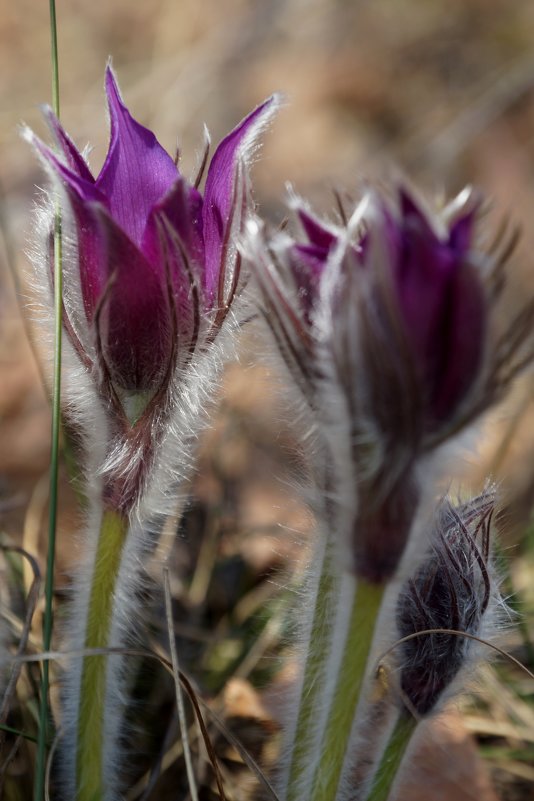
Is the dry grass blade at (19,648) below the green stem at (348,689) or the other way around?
the other way around

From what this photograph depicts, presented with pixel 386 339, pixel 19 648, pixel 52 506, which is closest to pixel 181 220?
pixel 386 339

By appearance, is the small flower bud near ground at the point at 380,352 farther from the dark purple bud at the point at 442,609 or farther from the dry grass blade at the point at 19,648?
the dry grass blade at the point at 19,648

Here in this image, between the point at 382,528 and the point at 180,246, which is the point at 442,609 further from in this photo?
the point at 180,246

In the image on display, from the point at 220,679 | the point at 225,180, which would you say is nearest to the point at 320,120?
the point at 220,679

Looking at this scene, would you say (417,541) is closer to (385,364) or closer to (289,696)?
(385,364)

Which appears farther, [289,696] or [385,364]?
[289,696]

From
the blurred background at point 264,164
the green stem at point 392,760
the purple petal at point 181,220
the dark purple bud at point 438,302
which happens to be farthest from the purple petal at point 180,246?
the blurred background at point 264,164
